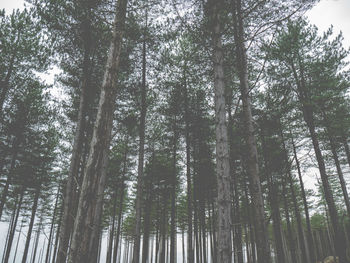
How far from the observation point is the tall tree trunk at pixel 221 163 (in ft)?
11.2

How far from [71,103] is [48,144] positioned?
7.71 m

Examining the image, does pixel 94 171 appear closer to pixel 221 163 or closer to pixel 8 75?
pixel 221 163

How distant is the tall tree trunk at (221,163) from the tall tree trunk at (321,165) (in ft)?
22.1

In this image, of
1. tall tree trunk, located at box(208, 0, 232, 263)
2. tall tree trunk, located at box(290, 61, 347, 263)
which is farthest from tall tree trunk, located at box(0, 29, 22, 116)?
tall tree trunk, located at box(290, 61, 347, 263)

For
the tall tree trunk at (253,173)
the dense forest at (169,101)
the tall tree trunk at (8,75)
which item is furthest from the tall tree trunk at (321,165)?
the tall tree trunk at (8,75)

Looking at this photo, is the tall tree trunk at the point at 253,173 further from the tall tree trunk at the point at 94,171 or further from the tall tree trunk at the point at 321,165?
the tall tree trunk at the point at 321,165

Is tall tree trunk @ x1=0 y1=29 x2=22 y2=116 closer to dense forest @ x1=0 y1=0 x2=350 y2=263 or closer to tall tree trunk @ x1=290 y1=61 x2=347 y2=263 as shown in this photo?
dense forest @ x1=0 y1=0 x2=350 y2=263

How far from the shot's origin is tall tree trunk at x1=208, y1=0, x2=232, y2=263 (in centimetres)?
341

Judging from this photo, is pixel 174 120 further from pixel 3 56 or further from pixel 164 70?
pixel 3 56

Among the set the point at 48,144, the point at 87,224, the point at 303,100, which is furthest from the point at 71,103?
the point at 303,100

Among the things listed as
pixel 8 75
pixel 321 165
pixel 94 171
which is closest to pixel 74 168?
pixel 94 171

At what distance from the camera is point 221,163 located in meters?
3.91

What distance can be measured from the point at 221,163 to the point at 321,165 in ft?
29.7

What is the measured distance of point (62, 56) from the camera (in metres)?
8.14
